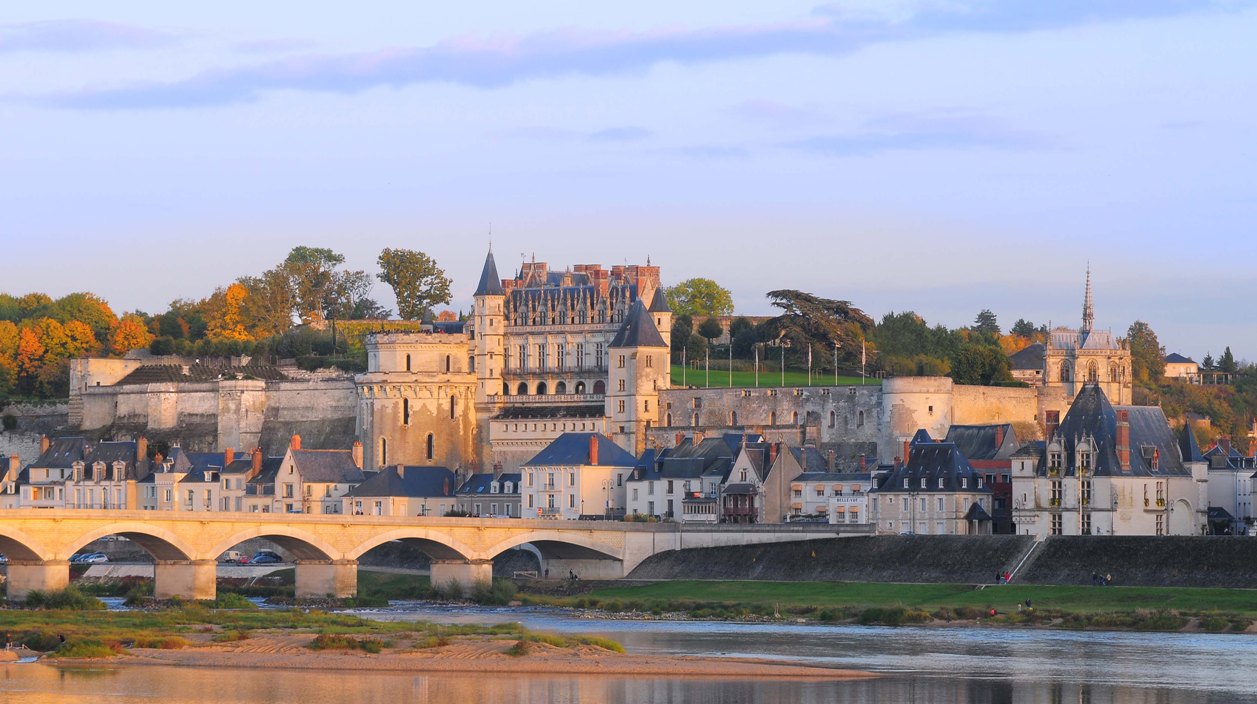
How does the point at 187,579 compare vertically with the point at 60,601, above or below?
above

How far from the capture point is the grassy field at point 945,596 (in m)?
64.9

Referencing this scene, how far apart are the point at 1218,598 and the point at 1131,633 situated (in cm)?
429

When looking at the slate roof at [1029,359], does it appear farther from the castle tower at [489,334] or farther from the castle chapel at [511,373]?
the castle tower at [489,334]

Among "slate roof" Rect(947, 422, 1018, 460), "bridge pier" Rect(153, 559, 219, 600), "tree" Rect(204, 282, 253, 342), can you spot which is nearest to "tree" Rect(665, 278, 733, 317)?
"tree" Rect(204, 282, 253, 342)

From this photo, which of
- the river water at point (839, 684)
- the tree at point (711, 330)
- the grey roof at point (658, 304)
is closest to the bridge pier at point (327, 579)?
the river water at point (839, 684)

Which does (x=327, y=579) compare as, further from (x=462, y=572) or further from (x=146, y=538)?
(x=146, y=538)

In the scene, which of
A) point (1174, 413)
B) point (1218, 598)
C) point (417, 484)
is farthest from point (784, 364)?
point (1218, 598)

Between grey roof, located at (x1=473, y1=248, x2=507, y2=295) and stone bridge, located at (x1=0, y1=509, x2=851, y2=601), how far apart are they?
19.8 m

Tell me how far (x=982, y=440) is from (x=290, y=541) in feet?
85.5

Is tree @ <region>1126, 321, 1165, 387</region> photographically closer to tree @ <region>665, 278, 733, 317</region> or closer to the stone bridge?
tree @ <region>665, 278, 733, 317</region>

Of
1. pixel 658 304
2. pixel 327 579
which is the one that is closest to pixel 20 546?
pixel 327 579

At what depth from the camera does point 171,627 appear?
197 ft

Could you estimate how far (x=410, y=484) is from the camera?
93000 mm

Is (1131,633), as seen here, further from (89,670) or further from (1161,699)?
(89,670)
